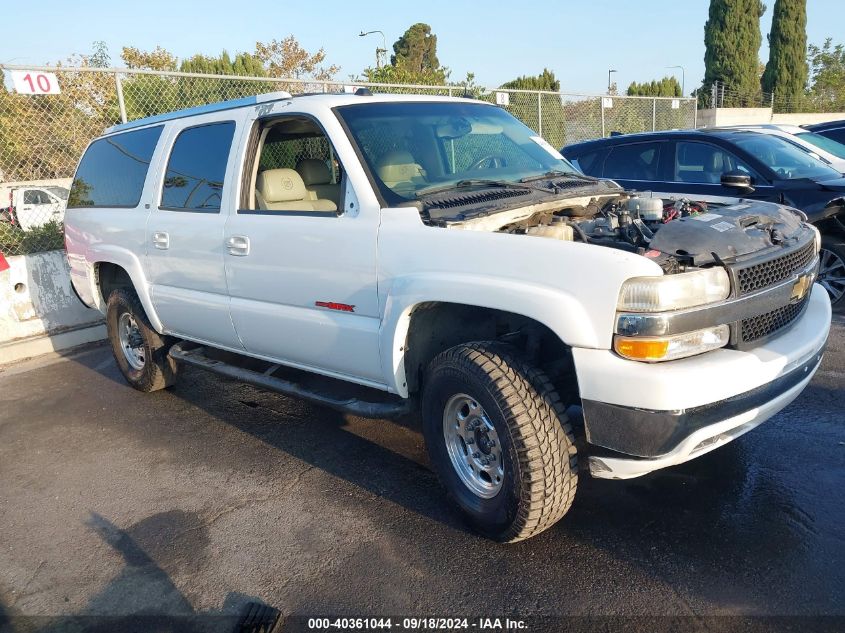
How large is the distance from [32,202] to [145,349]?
509 centimetres

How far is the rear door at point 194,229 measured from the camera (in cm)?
440

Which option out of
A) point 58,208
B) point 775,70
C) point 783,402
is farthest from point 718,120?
point 783,402

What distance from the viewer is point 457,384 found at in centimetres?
316

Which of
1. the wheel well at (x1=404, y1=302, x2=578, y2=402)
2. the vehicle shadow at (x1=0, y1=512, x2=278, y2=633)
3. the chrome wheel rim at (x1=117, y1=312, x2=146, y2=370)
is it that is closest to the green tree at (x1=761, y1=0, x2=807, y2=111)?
the chrome wheel rim at (x1=117, y1=312, x2=146, y2=370)

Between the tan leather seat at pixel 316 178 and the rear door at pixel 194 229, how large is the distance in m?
0.53

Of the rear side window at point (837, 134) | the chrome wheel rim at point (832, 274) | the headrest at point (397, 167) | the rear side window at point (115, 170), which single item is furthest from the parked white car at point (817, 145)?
the rear side window at point (115, 170)

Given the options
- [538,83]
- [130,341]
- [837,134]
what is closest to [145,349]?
[130,341]

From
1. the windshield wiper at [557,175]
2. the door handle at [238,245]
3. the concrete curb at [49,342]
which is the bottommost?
the concrete curb at [49,342]

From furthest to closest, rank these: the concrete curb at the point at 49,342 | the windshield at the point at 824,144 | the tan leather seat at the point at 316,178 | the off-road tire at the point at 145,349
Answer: the windshield at the point at 824,144, the concrete curb at the point at 49,342, the off-road tire at the point at 145,349, the tan leather seat at the point at 316,178

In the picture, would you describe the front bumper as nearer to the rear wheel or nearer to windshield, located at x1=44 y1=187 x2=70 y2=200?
the rear wheel

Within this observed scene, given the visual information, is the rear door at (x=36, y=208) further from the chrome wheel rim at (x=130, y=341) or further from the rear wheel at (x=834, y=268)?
the rear wheel at (x=834, y=268)

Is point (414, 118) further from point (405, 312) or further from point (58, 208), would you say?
point (58, 208)

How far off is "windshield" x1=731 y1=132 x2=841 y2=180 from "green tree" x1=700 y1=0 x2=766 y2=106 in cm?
3223

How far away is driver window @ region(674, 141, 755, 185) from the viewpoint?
715 cm
